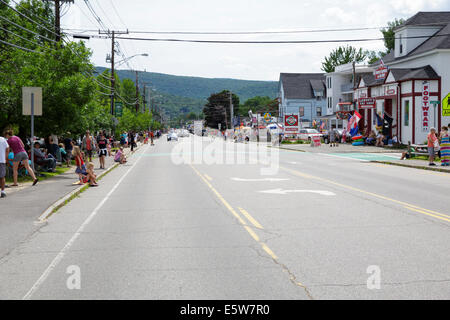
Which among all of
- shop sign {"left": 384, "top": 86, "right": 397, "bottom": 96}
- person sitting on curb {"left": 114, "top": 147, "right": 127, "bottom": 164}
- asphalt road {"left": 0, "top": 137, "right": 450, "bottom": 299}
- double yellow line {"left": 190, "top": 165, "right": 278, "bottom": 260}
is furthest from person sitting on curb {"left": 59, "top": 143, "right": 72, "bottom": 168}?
shop sign {"left": 384, "top": 86, "right": 397, "bottom": 96}

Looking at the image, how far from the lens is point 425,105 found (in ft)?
135

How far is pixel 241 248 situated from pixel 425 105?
3681 cm

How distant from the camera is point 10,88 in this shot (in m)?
21.2

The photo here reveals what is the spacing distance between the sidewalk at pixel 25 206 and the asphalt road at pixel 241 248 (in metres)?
0.29

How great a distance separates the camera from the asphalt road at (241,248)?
19.5ft

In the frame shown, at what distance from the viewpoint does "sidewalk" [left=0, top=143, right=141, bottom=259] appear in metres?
9.45

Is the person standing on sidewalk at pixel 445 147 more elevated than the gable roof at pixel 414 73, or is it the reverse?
the gable roof at pixel 414 73

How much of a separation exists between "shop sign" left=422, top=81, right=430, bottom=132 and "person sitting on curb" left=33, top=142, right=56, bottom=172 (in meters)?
29.5

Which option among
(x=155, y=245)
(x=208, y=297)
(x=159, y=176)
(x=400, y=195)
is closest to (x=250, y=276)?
(x=208, y=297)

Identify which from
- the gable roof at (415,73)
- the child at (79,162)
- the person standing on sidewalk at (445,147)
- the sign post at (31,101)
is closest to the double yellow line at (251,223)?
the child at (79,162)

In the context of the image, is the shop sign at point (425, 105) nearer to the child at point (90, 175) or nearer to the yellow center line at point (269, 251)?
the child at point (90, 175)

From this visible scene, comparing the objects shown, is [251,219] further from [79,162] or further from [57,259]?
[79,162]
